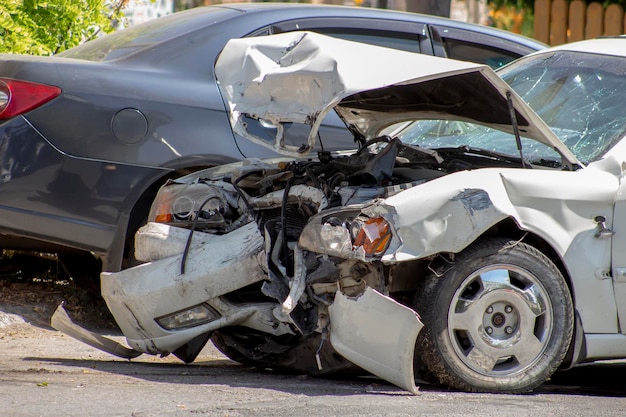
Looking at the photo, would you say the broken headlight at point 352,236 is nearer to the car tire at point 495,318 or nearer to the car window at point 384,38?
the car tire at point 495,318

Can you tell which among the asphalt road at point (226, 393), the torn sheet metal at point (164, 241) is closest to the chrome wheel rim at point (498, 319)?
the asphalt road at point (226, 393)

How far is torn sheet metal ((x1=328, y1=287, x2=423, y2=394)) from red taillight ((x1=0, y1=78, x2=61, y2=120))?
Answer: 237 centimetres

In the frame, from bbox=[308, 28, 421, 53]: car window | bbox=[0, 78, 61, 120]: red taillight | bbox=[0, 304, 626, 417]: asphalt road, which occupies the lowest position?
bbox=[0, 304, 626, 417]: asphalt road

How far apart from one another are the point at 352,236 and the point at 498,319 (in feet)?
2.69

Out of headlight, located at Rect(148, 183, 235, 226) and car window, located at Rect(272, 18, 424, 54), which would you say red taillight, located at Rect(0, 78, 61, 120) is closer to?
headlight, located at Rect(148, 183, 235, 226)

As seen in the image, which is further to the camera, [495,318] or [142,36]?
[142,36]

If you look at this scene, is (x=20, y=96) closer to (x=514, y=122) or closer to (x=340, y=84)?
(x=340, y=84)

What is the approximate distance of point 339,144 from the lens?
281 inches

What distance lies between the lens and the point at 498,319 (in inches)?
208

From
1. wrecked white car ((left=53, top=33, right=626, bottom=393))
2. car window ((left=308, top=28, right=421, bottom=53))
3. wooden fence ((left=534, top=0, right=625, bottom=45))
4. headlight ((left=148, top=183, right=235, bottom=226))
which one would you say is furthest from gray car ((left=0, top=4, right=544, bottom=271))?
wooden fence ((left=534, top=0, right=625, bottom=45))

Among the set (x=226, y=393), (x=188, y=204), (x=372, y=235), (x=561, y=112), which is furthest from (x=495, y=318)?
(x=188, y=204)

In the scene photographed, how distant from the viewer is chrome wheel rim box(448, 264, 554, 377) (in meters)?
5.25

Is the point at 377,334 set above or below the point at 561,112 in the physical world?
below

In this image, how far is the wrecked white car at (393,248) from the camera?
5.16 meters
